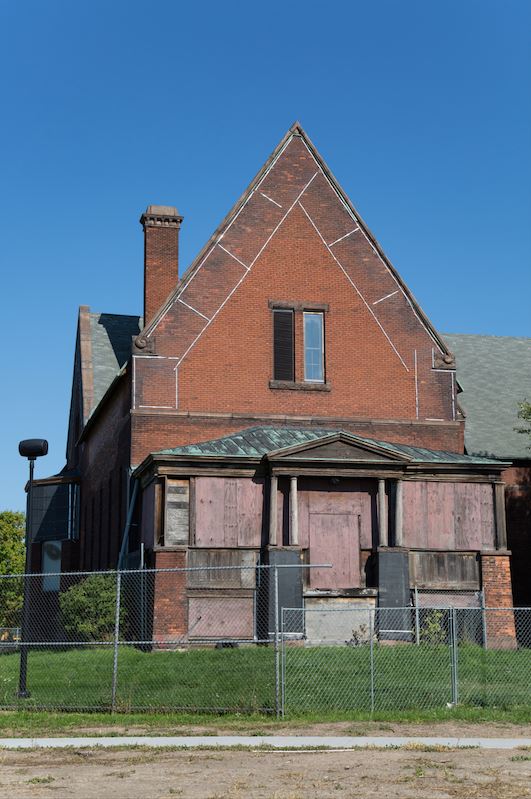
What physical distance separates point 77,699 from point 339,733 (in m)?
5.30

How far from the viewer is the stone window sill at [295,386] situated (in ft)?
99.2

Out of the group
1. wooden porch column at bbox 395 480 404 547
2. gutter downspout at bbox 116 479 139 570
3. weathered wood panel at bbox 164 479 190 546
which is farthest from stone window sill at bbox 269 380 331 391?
weathered wood panel at bbox 164 479 190 546

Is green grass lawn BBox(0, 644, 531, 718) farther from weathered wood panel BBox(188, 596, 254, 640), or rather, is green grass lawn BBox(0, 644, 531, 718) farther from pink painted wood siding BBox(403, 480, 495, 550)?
pink painted wood siding BBox(403, 480, 495, 550)

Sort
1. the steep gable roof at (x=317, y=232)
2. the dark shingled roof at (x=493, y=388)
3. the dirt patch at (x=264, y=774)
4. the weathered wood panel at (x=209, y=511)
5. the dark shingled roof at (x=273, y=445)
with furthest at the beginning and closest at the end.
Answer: the dark shingled roof at (x=493, y=388) → the steep gable roof at (x=317, y=232) → the dark shingled roof at (x=273, y=445) → the weathered wood panel at (x=209, y=511) → the dirt patch at (x=264, y=774)

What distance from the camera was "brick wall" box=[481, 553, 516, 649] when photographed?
89.4ft

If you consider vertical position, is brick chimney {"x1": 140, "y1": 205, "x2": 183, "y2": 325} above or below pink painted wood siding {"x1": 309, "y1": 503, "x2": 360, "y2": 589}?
above

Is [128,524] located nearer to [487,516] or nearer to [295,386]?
[295,386]

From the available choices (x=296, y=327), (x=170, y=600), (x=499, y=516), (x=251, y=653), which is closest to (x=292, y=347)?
(x=296, y=327)

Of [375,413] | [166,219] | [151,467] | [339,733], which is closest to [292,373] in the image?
[375,413]

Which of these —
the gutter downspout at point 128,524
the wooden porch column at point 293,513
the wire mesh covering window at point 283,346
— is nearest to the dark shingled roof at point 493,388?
the wire mesh covering window at point 283,346

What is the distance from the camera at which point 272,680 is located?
62.1 feet

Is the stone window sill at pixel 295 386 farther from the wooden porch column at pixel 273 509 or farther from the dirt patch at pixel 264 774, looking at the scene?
the dirt patch at pixel 264 774

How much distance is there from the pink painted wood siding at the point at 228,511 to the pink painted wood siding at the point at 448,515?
3887 millimetres

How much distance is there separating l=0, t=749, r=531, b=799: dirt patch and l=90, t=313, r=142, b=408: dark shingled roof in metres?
25.9
